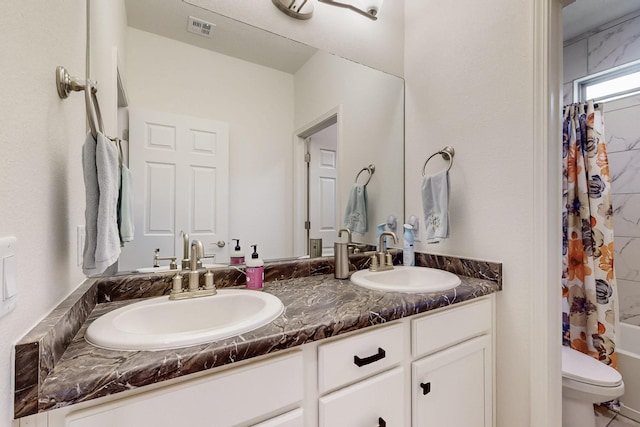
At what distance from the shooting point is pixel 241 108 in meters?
1.22

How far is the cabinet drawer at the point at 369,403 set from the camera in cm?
75

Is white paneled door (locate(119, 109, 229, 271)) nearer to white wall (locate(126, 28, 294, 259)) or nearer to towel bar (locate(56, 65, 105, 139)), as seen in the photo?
white wall (locate(126, 28, 294, 259))

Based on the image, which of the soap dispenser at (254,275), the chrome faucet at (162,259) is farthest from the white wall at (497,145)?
the chrome faucet at (162,259)

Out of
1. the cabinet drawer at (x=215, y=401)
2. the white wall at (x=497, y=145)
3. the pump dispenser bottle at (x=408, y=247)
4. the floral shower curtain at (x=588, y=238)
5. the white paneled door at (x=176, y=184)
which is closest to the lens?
the cabinet drawer at (x=215, y=401)

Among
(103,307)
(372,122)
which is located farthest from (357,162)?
(103,307)

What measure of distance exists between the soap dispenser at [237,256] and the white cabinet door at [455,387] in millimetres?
760

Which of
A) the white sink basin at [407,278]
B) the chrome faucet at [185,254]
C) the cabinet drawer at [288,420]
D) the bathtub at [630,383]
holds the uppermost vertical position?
the chrome faucet at [185,254]

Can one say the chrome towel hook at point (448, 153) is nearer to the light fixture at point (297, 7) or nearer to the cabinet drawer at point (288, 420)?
the light fixture at point (297, 7)

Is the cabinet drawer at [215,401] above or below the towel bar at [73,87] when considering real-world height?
below

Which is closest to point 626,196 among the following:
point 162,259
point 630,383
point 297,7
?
point 630,383

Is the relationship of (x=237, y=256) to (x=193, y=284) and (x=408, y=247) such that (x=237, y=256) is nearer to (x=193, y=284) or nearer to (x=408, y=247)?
(x=193, y=284)

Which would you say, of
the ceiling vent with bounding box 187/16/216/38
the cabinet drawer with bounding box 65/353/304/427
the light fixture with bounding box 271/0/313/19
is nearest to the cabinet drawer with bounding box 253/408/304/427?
the cabinet drawer with bounding box 65/353/304/427

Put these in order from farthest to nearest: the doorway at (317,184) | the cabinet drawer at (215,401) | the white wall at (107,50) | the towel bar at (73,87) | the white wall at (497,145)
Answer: the doorway at (317,184)
the white wall at (497,145)
the white wall at (107,50)
the towel bar at (73,87)
the cabinet drawer at (215,401)

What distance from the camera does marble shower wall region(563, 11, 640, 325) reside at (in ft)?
6.73
